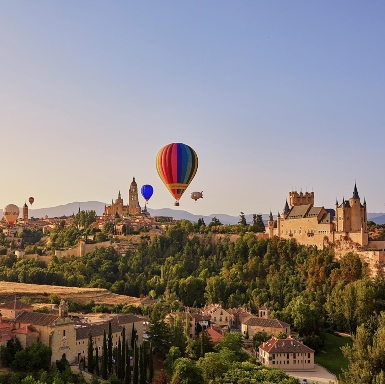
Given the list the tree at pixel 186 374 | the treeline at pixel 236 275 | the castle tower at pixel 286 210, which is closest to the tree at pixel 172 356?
the tree at pixel 186 374

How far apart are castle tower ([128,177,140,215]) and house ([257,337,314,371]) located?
228ft

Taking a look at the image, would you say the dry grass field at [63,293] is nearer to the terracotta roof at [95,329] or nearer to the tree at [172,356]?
the terracotta roof at [95,329]

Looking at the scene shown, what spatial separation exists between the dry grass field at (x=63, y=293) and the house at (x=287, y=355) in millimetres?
16231

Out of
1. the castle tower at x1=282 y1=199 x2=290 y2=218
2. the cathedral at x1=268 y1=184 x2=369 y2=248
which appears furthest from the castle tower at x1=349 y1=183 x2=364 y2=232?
the castle tower at x1=282 y1=199 x2=290 y2=218

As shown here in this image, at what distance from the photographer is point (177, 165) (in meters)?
40.5

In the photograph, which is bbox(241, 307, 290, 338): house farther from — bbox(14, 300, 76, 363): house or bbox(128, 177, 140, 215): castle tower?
bbox(128, 177, 140, 215): castle tower

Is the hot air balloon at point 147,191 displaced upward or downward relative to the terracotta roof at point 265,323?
upward

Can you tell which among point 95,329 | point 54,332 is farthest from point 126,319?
point 54,332

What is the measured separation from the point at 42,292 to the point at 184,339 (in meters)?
19.1

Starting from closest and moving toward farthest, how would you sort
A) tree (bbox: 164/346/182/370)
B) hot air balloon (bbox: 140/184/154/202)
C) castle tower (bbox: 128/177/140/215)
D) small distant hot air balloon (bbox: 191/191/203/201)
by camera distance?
tree (bbox: 164/346/182/370) < small distant hot air balloon (bbox: 191/191/203/201) < hot air balloon (bbox: 140/184/154/202) < castle tower (bbox: 128/177/140/215)

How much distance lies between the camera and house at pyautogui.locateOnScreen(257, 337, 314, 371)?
36.5 metres

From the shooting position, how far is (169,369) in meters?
34.2

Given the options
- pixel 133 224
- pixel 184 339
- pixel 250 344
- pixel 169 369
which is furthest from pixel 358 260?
pixel 133 224

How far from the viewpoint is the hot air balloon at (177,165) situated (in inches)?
1594
